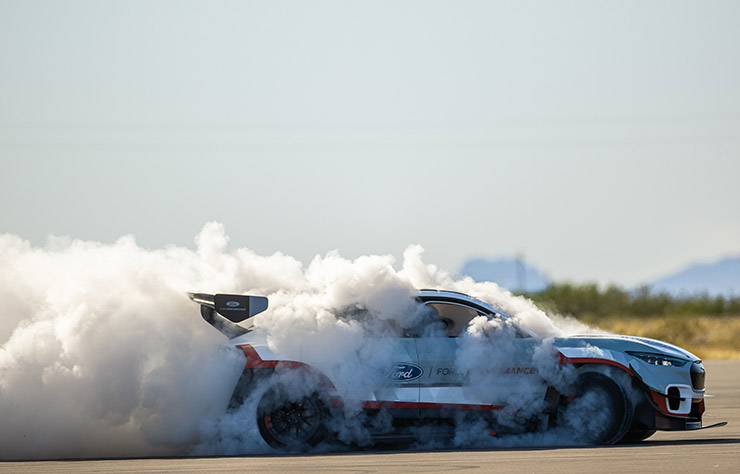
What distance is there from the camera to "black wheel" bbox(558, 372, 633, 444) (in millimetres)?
11555

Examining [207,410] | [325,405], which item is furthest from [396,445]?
[207,410]

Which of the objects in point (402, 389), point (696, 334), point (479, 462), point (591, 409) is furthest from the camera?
point (696, 334)

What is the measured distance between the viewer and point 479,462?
10.2 metres

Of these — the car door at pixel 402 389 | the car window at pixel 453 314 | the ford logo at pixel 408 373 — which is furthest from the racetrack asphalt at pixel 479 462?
the car window at pixel 453 314

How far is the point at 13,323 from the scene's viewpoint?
13008mm

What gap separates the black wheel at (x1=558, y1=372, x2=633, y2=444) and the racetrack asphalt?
1.10ft

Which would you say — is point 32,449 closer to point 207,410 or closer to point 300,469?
point 207,410

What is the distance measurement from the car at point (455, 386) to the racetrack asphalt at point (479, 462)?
0.37 m

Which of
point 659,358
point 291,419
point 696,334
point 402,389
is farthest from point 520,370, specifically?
point 696,334

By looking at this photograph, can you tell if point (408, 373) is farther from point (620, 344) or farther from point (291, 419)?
point (620, 344)

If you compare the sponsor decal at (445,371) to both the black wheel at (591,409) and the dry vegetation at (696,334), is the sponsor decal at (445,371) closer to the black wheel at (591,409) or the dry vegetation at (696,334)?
the black wheel at (591,409)

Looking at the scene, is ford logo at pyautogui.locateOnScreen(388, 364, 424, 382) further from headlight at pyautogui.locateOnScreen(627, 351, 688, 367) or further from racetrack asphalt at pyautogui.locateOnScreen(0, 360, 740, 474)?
headlight at pyautogui.locateOnScreen(627, 351, 688, 367)

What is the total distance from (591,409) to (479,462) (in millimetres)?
1999

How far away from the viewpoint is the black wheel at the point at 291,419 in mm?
11406
